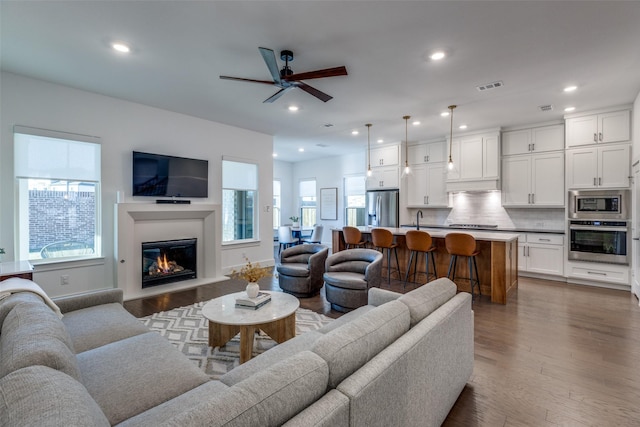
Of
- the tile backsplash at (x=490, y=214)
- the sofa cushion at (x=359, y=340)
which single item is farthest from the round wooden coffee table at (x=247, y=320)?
the tile backsplash at (x=490, y=214)

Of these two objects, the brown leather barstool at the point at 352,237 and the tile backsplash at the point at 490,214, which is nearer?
the brown leather barstool at the point at 352,237

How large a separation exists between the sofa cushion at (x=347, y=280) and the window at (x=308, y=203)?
218 inches

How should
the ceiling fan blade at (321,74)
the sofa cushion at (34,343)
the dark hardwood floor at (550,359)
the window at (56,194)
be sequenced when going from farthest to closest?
the window at (56,194), the ceiling fan blade at (321,74), the dark hardwood floor at (550,359), the sofa cushion at (34,343)

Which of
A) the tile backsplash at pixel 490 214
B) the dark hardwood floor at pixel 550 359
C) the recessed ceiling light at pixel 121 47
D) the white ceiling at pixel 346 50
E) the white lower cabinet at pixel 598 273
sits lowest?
the dark hardwood floor at pixel 550 359

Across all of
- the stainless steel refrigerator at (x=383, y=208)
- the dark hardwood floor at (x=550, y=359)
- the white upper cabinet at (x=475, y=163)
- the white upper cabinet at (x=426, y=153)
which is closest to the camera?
the dark hardwood floor at (x=550, y=359)

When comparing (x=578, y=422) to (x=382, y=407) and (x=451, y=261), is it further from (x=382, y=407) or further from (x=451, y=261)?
(x=451, y=261)

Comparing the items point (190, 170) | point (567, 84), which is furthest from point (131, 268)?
point (567, 84)

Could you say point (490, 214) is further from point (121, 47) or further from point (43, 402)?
point (43, 402)

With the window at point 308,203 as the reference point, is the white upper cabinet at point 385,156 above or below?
above

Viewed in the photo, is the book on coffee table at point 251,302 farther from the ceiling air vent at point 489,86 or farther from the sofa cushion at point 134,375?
the ceiling air vent at point 489,86

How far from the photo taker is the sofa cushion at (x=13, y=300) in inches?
65.4

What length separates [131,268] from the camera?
443 cm

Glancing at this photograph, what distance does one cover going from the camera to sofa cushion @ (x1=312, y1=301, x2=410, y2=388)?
45.8 inches

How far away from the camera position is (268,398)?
2.99 ft
